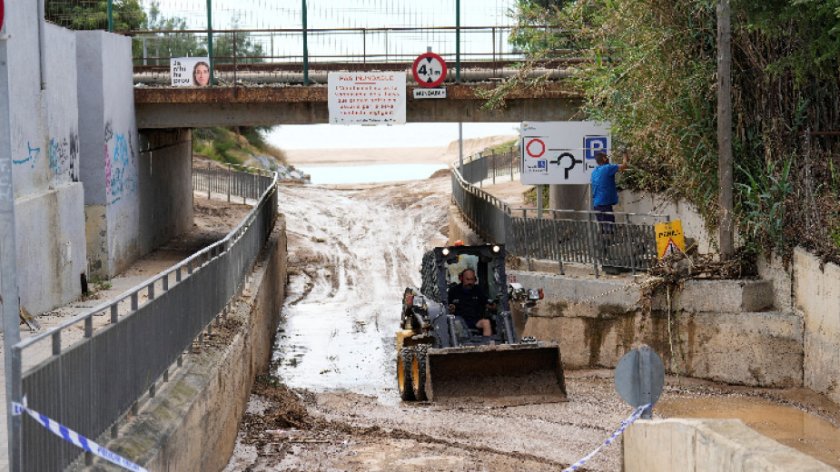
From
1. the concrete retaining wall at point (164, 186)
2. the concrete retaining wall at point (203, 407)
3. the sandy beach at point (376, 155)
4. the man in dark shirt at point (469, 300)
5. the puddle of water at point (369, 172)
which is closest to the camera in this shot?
the concrete retaining wall at point (203, 407)

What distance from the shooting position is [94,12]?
44.1m

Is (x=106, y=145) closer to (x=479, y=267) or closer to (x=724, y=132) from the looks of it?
(x=479, y=267)

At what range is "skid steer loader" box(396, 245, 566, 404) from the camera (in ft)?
58.3

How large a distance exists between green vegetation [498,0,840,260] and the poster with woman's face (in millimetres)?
10446

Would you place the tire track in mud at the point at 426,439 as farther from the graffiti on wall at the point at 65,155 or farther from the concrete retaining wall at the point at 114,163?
the concrete retaining wall at the point at 114,163

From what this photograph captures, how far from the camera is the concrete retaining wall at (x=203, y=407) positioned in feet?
33.2

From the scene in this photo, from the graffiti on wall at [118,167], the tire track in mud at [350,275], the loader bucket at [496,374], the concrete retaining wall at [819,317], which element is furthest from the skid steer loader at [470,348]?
the graffiti on wall at [118,167]

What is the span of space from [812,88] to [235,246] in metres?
8.72

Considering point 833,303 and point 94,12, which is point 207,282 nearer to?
point 833,303

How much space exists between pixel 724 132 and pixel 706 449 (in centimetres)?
1194

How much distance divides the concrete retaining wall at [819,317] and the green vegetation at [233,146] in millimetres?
37895

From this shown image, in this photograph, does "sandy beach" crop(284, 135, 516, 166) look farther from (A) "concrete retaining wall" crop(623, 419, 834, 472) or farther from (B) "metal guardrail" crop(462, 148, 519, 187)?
(A) "concrete retaining wall" crop(623, 419, 834, 472)

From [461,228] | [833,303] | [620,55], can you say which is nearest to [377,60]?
[461,228]

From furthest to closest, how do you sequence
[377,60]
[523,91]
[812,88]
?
[377,60]
[523,91]
[812,88]
